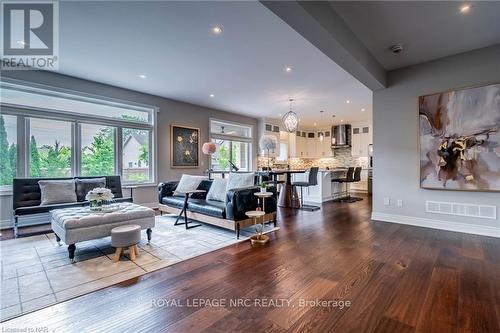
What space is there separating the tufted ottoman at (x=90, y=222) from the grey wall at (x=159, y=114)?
8.04 feet

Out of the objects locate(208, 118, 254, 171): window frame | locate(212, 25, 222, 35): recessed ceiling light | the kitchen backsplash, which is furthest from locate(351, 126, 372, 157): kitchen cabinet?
locate(212, 25, 222, 35): recessed ceiling light

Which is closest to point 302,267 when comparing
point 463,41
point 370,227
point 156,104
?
point 370,227

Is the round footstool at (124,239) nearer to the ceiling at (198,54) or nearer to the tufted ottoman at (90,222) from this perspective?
the tufted ottoman at (90,222)

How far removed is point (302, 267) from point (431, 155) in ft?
10.5

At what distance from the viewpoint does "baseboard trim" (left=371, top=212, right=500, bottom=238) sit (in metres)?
3.59

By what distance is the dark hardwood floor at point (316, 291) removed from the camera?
1647mm

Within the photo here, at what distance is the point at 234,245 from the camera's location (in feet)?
10.7

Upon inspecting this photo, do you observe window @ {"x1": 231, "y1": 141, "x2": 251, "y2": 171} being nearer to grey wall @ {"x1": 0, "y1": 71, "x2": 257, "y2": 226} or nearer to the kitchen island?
grey wall @ {"x1": 0, "y1": 71, "x2": 257, "y2": 226}

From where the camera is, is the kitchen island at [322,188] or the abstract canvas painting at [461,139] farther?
the kitchen island at [322,188]

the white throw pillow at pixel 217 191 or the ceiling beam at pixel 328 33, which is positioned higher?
the ceiling beam at pixel 328 33

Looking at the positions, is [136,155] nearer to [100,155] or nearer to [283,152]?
[100,155]

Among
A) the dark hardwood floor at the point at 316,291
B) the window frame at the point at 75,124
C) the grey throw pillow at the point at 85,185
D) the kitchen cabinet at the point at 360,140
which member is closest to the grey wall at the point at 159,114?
the window frame at the point at 75,124

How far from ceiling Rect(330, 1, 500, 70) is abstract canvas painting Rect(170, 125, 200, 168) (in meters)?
4.97

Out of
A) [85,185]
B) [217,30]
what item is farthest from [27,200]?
[217,30]
